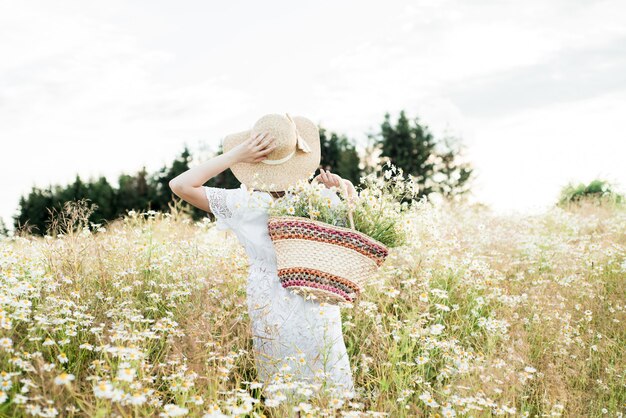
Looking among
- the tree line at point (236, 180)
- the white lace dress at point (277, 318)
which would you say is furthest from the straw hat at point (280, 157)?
the tree line at point (236, 180)

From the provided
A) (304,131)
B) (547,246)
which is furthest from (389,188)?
(547,246)

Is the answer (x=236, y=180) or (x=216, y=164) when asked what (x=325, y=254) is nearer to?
(x=216, y=164)

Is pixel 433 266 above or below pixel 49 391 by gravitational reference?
above

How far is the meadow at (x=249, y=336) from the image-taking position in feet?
9.09

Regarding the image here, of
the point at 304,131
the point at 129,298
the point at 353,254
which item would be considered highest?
the point at 304,131

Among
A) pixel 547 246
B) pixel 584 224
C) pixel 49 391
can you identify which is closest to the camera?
pixel 49 391

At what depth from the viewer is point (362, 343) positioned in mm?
4250

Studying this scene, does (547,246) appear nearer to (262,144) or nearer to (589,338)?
(589,338)

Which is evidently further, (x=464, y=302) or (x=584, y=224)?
(x=584, y=224)

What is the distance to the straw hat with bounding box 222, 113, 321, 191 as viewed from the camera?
11.1 feet

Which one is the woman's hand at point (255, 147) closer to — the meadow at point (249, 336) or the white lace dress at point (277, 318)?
the white lace dress at point (277, 318)

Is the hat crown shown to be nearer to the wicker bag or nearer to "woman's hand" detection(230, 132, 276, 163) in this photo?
"woman's hand" detection(230, 132, 276, 163)

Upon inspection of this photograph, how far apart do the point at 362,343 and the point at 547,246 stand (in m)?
4.31

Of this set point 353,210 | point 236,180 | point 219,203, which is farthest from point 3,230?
point 236,180
